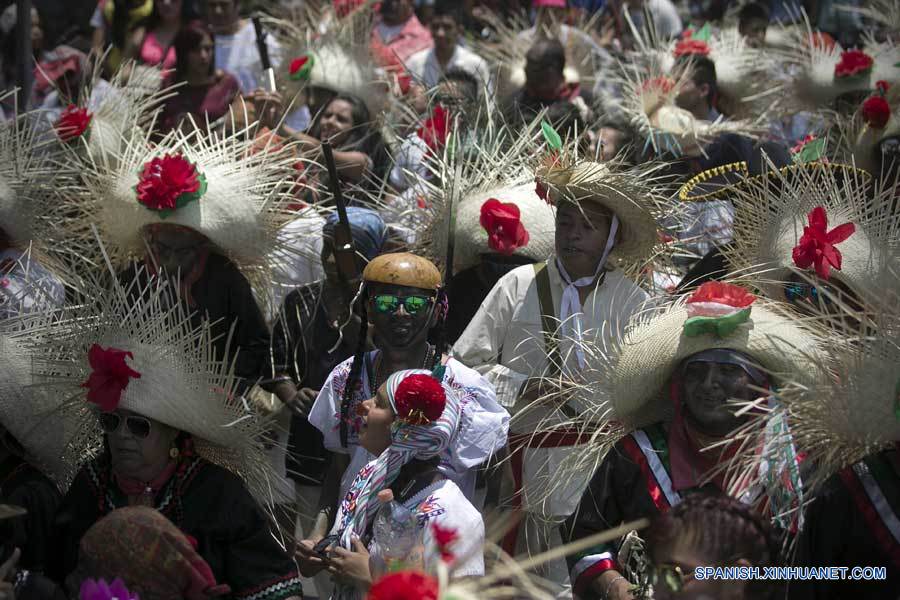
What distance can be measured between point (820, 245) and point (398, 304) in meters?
1.49

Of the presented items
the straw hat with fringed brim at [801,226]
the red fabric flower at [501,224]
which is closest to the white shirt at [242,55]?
the red fabric flower at [501,224]

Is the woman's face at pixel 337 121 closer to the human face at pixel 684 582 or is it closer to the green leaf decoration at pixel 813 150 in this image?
the green leaf decoration at pixel 813 150

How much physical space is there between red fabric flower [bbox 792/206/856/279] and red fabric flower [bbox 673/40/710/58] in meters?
3.78

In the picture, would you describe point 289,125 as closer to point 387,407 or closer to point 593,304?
point 593,304

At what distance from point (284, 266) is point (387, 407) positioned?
Result: 6.58 ft

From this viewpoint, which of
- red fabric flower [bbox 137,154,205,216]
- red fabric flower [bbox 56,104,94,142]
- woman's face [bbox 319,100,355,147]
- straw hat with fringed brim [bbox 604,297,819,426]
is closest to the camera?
straw hat with fringed brim [bbox 604,297,819,426]

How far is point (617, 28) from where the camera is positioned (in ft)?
33.9

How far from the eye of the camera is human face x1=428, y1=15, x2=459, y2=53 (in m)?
9.41

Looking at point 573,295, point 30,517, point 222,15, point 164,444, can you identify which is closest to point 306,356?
point 573,295

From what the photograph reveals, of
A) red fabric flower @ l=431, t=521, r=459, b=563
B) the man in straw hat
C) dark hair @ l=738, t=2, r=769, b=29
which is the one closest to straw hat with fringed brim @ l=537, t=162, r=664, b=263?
the man in straw hat

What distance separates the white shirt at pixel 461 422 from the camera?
13.5 ft

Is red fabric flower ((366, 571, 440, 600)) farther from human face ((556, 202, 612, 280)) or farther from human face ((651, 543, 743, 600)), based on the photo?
human face ((556, 202, 612, 280))

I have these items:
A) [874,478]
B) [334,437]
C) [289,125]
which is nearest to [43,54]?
[289,125]

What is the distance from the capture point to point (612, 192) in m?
4.94
